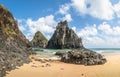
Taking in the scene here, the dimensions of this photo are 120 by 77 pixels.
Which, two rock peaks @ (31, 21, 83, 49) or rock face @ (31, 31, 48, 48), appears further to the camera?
rock face @ (31, 31, 48, 48)

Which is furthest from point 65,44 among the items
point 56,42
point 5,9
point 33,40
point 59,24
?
point 5,9

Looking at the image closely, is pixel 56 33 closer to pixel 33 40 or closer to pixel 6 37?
pixel 33 40

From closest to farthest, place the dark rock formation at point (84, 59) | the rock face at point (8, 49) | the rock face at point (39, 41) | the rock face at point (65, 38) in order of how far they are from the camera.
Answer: the rock face at point (8, 49), the dark rock formation at point (84, 59), the rock face at point (65, 38), the rock face at point (39, 41)

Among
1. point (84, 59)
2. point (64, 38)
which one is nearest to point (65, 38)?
point (64, 38)

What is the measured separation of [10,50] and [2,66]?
5.99 meters

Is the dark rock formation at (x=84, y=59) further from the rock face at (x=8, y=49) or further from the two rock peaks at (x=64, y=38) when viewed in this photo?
the two rock peaks at (x=64, y=38)

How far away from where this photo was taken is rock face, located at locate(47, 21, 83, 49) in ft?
422

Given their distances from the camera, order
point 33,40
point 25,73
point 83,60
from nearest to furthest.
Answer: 1. point 25,73
2. point 83,60
3. point 33,40

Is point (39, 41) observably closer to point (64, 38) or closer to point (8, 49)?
point (64, 38)

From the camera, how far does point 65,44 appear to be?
129125 mm

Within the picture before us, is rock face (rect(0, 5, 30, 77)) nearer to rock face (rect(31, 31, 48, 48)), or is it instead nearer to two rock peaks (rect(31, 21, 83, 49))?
two rock peaks (rect(31, 21, 83, 49))

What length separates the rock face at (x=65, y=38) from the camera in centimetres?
12862

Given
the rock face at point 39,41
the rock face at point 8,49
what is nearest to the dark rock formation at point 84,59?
the rock face at point 8,49

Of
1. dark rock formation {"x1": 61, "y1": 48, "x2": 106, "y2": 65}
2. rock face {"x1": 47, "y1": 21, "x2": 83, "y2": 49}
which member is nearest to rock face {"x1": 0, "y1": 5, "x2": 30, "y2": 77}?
dark rock formation {"x1": 61, "y1": 48, "x2": 106, "y2": 65}
